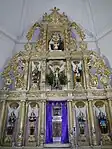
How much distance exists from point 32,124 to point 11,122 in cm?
90

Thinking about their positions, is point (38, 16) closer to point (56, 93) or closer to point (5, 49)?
point (5, 49)

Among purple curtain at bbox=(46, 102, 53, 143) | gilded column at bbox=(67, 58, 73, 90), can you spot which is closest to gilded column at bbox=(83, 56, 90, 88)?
gilded column at bbox=(67, 58, 73, 90)

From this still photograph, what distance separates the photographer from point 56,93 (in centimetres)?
1001

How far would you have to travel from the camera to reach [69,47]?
11.7 m

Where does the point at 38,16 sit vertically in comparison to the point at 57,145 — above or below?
above

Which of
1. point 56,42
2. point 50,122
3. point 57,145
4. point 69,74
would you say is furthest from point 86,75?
point 57,145

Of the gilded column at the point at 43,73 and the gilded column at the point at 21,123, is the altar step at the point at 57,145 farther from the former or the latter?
the gilded column at the point at 43,73

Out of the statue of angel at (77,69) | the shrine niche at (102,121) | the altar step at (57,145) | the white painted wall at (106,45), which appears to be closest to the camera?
the altar step at (57,145)

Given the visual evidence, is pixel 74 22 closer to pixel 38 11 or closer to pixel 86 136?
pixel 38 11

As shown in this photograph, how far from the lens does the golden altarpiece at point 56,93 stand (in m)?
8.85

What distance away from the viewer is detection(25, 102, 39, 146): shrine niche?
8.79 metres

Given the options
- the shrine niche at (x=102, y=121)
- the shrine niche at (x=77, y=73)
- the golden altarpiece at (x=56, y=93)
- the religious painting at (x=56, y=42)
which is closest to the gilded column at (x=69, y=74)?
the golden altarpiece at (x=56, y=93)

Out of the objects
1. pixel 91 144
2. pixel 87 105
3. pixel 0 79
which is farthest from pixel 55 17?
pixel 91 144

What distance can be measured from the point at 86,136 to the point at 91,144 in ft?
1.34
